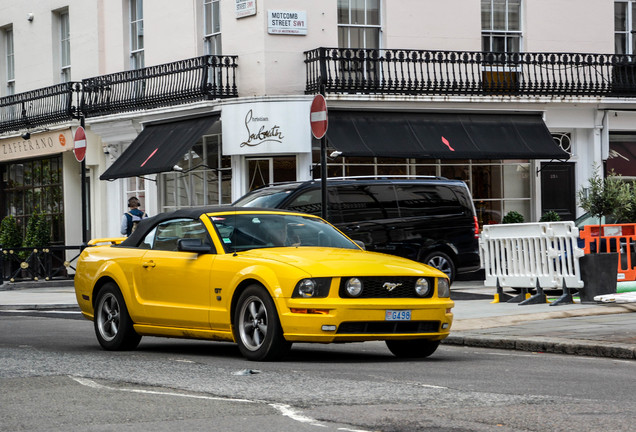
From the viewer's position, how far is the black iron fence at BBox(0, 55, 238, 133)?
27.2 metres

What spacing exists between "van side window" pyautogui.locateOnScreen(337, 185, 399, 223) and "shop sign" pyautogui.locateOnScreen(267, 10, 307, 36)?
6195 mm

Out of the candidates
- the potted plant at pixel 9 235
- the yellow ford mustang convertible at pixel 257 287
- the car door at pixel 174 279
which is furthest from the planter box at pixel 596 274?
the potted plant at pixel 9 235

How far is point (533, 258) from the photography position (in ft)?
56.2

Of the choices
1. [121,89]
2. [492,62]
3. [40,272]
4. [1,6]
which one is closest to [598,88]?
[492,62]

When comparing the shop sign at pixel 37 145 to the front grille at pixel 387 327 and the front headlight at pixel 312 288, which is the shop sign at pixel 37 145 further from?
the front headlight at pixel 312 288

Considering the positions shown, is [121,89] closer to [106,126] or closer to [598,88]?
[106,126]

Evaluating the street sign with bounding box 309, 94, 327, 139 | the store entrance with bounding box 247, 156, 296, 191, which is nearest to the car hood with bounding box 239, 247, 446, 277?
the street sign with bounding box 309, 94, 327, 139

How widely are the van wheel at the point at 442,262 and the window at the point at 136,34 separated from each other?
11.6 metres

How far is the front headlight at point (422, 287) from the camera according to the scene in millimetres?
11117

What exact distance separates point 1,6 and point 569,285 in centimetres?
2568

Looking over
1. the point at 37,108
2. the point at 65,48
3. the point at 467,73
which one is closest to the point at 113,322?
the point at 467,73

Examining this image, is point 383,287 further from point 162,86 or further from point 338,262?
point 162,86

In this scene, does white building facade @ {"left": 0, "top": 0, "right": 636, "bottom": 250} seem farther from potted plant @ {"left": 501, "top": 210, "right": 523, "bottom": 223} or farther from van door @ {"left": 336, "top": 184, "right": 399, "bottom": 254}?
van door @ {"left": 336, "top": 184, "right": 399, "bottom": 254}

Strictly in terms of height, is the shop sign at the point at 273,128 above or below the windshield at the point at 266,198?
above
